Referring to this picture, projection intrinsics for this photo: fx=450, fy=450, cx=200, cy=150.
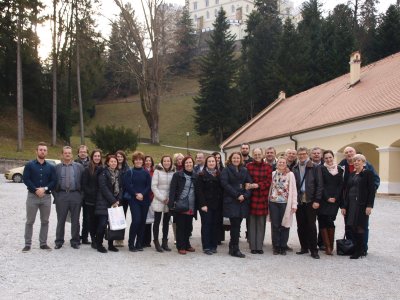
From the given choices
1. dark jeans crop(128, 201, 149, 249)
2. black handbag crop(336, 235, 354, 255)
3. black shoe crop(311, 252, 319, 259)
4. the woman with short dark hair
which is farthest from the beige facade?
dark jeans crop(128, 201, 149, 249)

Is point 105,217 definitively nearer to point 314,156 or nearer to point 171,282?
point 171,282

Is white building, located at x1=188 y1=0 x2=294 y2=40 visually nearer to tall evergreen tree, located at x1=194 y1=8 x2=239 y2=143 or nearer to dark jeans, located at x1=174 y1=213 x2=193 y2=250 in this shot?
tall evergreen tree, located at x1=194 y1=8 x2=239 y2=143

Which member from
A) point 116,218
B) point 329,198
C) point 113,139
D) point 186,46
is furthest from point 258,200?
point 186,46

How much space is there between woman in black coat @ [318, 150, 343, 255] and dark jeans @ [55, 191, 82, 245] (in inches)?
154

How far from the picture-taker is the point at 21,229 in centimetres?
921

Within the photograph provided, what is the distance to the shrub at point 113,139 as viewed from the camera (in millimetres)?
28516

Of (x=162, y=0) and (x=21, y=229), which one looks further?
(x=162, y=0)

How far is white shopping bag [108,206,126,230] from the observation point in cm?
701

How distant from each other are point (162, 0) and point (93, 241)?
107ft

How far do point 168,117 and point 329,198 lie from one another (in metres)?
49.5

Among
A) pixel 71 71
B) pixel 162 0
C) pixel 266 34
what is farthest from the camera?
pixel 266 34

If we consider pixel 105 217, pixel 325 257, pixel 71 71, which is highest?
pixel 71 71

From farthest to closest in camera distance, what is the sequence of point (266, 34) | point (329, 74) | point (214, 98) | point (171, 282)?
point (266, 34)
point (214, 98)
point (329, 74)
point (171, 282)

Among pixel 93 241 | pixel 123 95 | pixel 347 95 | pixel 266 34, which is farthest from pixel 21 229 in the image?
pixel 123 95
